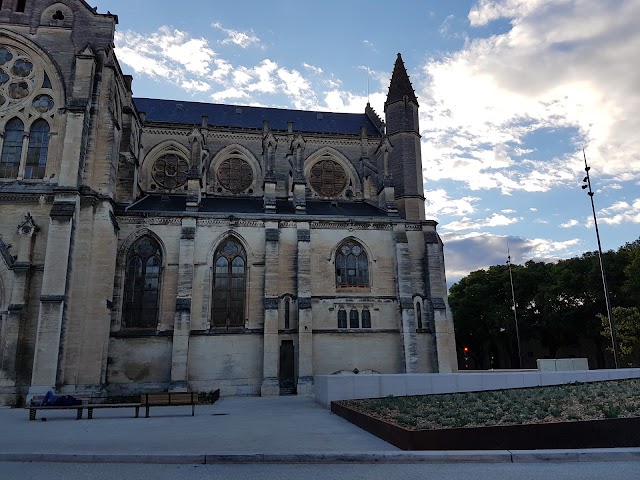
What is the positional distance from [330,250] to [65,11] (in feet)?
63.3

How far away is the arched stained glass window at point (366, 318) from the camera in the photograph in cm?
2733

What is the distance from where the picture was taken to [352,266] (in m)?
28.3

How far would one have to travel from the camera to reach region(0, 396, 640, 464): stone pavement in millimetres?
7527

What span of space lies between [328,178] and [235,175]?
6.72 meters

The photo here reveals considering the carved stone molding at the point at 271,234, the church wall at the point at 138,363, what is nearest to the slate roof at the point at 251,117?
the carved stone molding at the point at 271,234

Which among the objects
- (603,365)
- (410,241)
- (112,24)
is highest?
(112,24)

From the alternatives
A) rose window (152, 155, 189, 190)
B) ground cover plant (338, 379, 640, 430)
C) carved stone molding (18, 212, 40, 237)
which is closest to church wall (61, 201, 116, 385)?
carved stone molding (18, 212, 40, 237)

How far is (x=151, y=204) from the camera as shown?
2841 centimetres

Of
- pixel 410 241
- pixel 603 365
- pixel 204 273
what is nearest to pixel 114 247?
pixel 204 273

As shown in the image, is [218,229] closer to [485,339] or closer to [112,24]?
[112,24]

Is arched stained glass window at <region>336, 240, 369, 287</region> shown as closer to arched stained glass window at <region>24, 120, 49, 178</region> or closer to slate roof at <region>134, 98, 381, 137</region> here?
slate roof at <region>134, 98, 381, 137</region>

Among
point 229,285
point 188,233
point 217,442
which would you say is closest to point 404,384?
→ point 217,442

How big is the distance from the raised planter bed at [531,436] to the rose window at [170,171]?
90.1 feet

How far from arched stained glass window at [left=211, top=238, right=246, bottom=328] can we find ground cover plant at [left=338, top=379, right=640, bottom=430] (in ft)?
42.4
